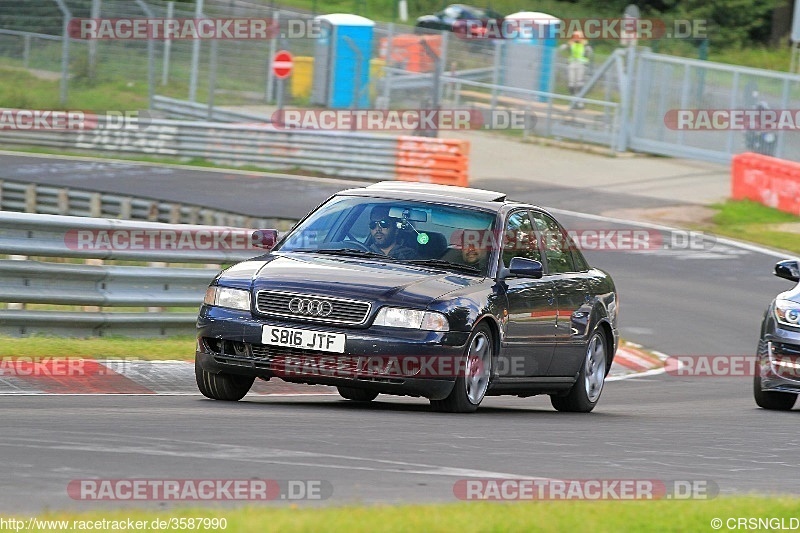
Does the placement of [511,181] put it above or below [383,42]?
below

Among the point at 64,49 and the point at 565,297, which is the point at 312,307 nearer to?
the point at 565,297

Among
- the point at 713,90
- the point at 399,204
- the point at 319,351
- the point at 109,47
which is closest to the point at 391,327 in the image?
the point at 319,351

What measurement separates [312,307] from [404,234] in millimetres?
1240

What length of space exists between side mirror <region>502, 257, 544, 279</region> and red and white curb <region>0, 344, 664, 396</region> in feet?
6.98

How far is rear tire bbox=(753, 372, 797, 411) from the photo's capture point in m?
12.9

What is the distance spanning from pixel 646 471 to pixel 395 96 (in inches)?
1255

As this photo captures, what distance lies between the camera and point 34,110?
1430 inches

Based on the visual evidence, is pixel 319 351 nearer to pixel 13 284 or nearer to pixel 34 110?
pixel 13 284

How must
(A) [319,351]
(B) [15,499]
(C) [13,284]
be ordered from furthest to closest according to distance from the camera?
1. (C) [13,284]
2. (A) [319,351]
3. (B) [15,499]

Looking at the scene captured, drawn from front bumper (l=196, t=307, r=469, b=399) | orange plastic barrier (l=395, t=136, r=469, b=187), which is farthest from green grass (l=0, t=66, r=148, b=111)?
front bumper (l=196, t=307, r=469, b=399)

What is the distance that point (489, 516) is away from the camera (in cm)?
571

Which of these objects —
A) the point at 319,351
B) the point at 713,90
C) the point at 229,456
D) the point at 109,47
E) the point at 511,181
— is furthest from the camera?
the point at 109,47
